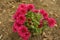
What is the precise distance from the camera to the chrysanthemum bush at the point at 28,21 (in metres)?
2.42

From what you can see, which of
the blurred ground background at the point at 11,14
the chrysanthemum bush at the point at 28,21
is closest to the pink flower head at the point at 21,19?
the chrysanthemum bush at the point at 28,21

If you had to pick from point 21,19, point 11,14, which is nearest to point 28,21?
point 21,19

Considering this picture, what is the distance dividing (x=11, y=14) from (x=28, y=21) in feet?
2.49

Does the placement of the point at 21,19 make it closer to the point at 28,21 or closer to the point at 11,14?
the point at 28,21

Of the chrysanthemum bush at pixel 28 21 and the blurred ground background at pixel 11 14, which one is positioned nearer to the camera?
the chrysanthemum bush at pixel 28 21

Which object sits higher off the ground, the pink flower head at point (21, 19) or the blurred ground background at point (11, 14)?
the pink flower head at point (21, 19)

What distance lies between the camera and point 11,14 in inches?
126

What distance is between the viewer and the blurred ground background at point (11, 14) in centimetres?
290

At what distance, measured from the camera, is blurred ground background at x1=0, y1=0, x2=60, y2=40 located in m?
2.90

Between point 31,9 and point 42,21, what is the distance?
9.1 inches

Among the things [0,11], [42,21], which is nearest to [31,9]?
[42,21]

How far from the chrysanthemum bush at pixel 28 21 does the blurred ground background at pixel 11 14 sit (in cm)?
32

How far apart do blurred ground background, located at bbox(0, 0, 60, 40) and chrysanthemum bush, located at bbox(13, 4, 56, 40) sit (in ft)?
1.05

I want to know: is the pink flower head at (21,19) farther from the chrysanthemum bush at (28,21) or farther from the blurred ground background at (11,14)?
the blurred ground background at (11,14)
